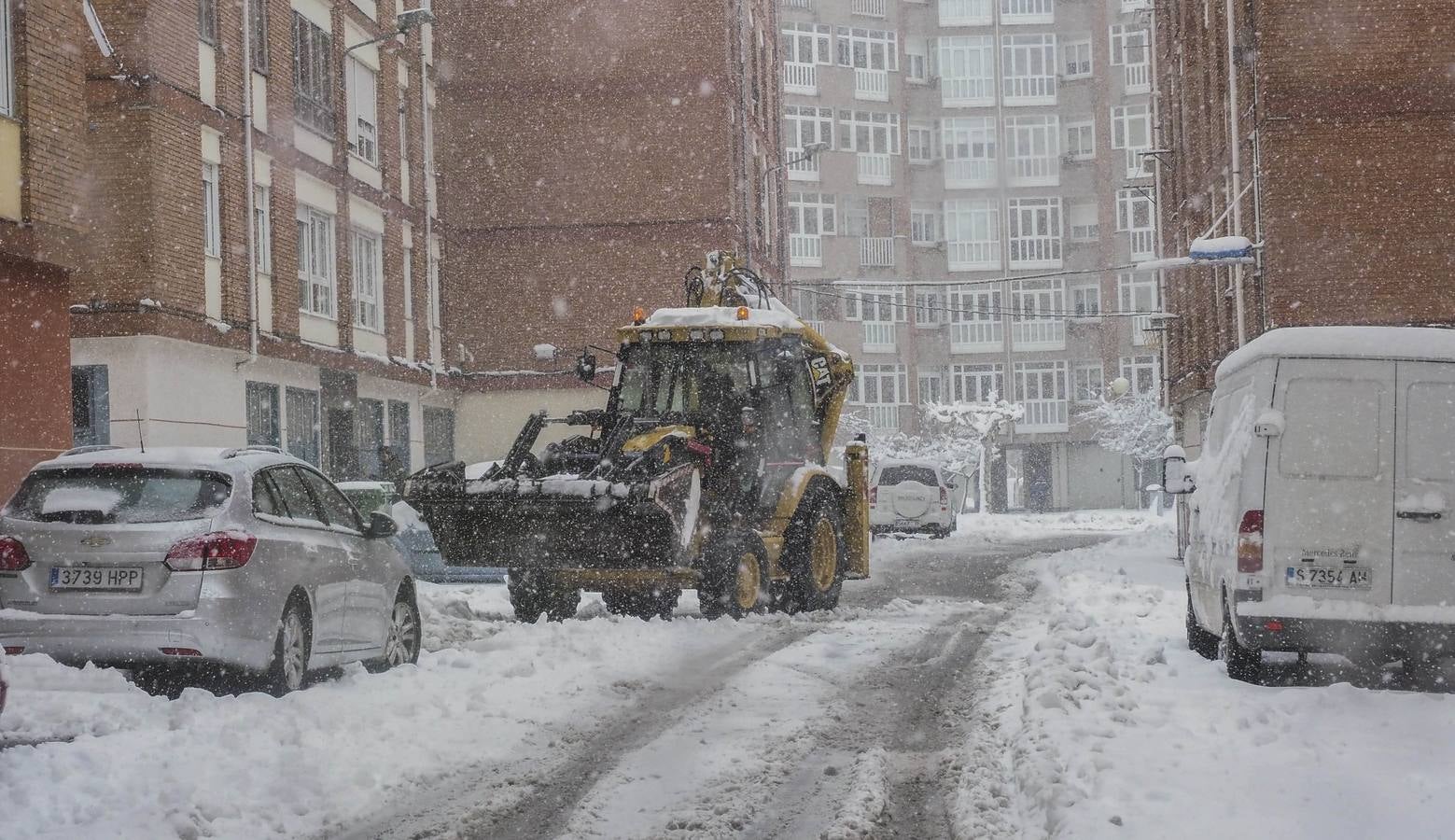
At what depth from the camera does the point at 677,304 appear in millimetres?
36781

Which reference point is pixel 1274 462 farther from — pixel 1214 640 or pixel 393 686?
pixel 393 686

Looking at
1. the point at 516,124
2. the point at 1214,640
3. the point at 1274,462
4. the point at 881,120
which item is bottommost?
the point at 1214,640

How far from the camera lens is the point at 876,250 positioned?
67688mm

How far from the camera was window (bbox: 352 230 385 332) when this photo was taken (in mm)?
30031

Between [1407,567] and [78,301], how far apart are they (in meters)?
17.0

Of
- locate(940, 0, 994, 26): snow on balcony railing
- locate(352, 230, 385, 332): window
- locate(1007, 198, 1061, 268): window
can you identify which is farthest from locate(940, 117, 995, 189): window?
locate(352, 230, 385, 332): window

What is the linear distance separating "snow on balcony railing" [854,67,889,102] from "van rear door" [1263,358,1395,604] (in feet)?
195

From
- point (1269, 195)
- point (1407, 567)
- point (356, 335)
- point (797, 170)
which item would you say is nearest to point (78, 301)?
point (356, 335)

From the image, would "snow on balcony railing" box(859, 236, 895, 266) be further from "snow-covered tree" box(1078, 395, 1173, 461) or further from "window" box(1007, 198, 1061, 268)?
"snow-covered tree" box(1078, 395, 1173, 461)

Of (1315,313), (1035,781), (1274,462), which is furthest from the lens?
(1315,313)

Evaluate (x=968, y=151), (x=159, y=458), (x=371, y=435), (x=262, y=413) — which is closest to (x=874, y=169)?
(x=968, y=151)

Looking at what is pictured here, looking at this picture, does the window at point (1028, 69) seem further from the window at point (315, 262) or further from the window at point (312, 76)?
the window at point (315, 262)

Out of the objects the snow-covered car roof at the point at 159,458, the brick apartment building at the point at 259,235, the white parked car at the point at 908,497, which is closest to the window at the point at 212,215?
the brick apartment building at the point at 259,235

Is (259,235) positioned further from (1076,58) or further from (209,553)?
(1076,58)
